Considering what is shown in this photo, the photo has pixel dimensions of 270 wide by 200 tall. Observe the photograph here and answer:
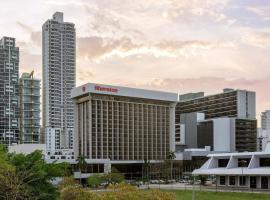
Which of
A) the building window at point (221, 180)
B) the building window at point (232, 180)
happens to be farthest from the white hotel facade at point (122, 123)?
the building window at point (232, 180)

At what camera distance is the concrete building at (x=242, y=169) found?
10325cm

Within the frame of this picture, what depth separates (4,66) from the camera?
648ft

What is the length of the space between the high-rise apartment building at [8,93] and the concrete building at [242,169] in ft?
316

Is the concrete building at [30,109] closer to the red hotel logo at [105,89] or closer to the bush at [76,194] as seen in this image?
the red hotel logo at [105,89]

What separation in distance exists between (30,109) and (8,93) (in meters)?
25.0

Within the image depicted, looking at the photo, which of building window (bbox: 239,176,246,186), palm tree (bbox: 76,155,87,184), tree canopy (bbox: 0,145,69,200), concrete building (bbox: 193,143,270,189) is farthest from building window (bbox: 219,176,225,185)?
tree canopy (bbox: 0,145,69,200)

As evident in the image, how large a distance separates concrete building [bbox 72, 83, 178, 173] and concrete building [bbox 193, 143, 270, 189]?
49864mm

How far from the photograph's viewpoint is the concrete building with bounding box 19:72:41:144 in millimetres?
174625

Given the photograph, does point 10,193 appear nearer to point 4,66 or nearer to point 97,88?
point 97,88

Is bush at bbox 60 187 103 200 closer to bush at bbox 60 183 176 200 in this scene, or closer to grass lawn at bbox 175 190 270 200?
bush at bbox 60 183 176 200

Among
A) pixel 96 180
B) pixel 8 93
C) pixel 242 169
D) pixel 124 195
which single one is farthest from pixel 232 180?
pixel 8 93

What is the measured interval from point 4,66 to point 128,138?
59821 mm

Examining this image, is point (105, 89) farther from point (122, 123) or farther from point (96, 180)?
point (96, 180)

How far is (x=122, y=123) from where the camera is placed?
179 metres
